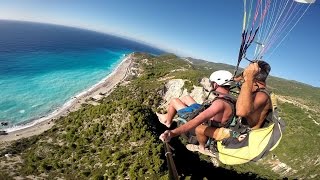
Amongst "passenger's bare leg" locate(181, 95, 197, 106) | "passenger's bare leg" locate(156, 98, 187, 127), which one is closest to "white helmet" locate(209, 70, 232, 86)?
"passenger's bare leg" locate(181, 95, 197, 106)

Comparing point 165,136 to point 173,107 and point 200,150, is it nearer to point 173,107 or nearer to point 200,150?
point 173,107

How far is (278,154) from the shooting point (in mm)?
50562

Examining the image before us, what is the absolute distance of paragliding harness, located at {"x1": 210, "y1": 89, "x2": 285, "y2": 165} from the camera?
30.5ft

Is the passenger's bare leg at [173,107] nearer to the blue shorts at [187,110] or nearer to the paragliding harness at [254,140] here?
the blue shorts at [187,110]

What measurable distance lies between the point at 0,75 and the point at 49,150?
89152 millimetres

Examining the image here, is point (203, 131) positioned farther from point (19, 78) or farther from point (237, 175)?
point (19, 78)

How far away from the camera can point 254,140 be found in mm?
9477

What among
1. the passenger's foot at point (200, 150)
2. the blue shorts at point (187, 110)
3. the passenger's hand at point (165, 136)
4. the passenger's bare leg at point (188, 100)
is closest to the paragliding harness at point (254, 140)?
the passenger's foot at point (200, 150)

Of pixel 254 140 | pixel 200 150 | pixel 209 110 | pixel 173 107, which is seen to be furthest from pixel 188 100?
pixel 254 140

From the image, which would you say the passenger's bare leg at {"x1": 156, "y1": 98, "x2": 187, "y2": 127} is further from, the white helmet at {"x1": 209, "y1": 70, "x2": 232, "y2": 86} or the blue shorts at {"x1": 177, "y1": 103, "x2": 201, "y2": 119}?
the white helmet at {"x1": 209, "y1": 70, "x2": 232, "y2": 86}

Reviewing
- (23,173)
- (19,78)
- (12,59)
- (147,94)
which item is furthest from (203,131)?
(12,59)

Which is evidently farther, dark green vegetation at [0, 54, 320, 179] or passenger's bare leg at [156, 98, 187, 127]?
dark green vegetation at [0, 54, 320, 179]

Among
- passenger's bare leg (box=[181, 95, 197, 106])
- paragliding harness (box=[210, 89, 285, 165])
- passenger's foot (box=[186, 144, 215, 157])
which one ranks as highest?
passenger's bare leg (box=[181, 95, 197, 106])

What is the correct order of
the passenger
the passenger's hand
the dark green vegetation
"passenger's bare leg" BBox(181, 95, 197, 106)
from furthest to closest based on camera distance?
the dark green vegetation
"passenger's bare leg" BBox(181, 95, 197, 106)
the passenger
the passenger's hand
